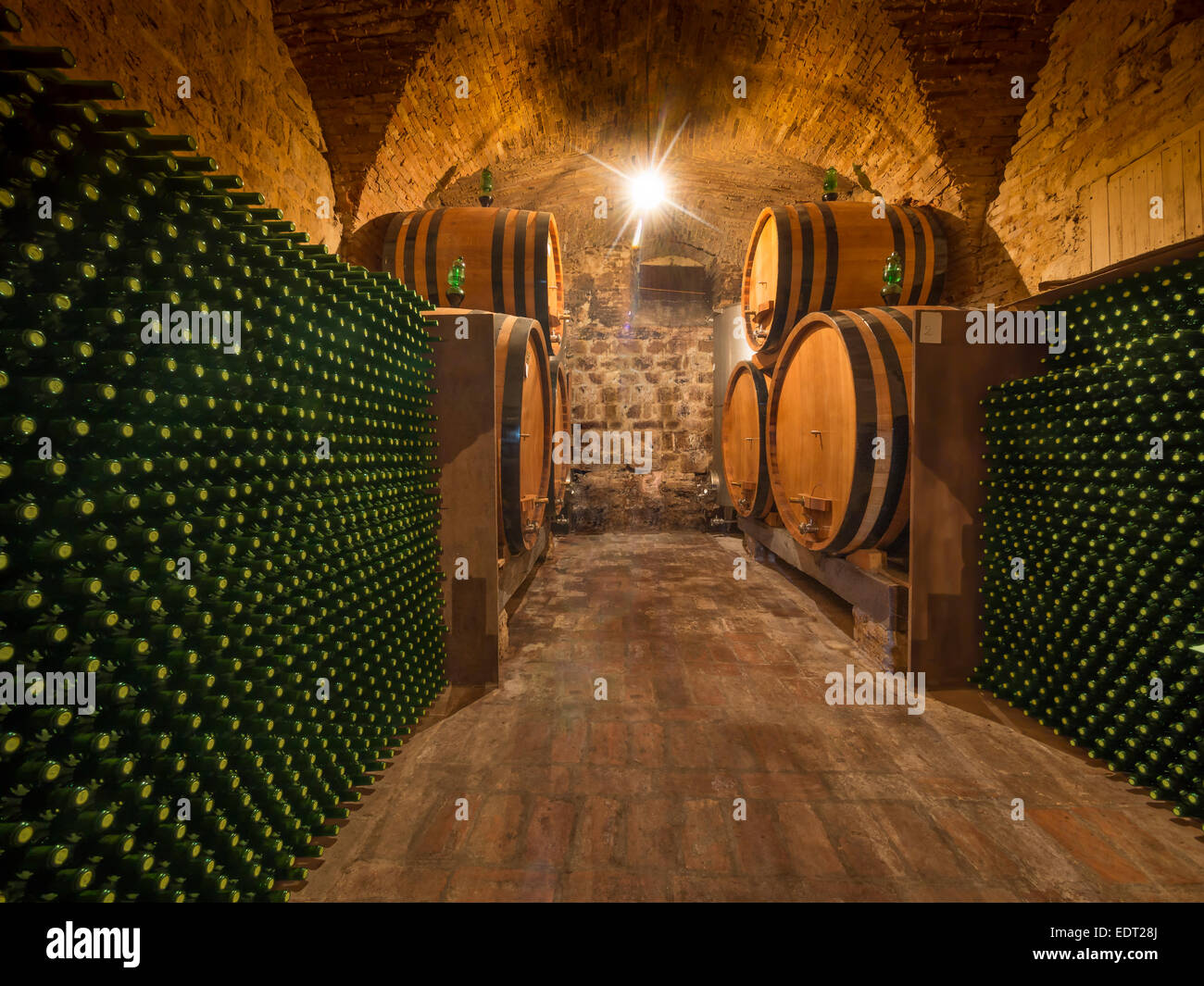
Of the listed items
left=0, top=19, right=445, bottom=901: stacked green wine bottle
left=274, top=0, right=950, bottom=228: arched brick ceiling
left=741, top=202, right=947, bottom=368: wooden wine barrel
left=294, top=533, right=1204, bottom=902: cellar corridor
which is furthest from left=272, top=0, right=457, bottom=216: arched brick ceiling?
left=294, top=533, right=1204, bottom=902: cellar corridor

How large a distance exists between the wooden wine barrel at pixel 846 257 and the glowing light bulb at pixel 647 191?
3.43 m

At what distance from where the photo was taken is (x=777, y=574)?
5.38m

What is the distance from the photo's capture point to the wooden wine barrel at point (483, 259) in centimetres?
444

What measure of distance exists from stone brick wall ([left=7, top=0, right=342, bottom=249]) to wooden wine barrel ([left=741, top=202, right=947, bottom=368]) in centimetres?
347

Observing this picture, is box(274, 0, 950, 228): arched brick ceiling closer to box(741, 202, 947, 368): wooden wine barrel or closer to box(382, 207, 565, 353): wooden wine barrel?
box(382, 207, 565, 353): wooden wine barrel

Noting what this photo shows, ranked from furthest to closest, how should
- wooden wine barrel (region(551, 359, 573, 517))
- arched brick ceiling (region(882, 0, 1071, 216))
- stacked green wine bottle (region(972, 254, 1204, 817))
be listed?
wooden wine barrel (region(551, 359, 573, 517)) → arched brick ceiling (region(882, 0, 1071, 216)) → stacked green wine bottle (region(972, 254, 1204, 817))

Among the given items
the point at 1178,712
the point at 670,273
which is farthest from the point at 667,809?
the point at 670,273

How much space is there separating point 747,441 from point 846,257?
1.63 meters

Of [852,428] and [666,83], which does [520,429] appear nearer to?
[852,428]

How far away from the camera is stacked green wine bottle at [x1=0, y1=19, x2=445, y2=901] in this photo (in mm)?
934

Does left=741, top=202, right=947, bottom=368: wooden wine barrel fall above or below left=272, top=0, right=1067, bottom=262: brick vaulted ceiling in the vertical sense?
below

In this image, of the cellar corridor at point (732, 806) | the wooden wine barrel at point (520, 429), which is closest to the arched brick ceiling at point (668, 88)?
the wooden wine barrel at point (520, 429)
